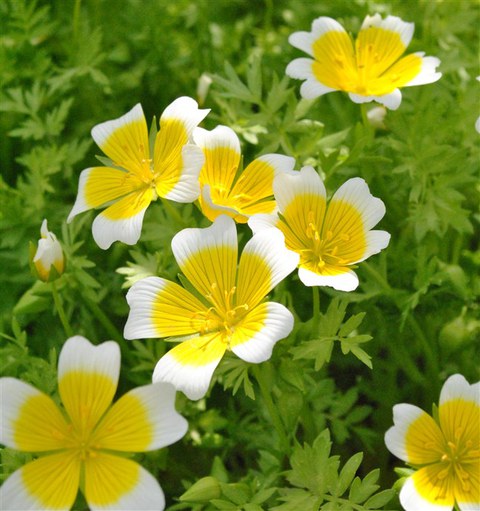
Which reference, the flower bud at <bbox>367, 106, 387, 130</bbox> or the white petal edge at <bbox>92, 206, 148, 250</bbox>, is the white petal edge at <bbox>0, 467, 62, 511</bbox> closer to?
the white petal edge at <bbox>92, 206, 148, 250</bbox>

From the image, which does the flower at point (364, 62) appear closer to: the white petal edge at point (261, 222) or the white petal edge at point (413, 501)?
the white petal edge at point (261, 222)

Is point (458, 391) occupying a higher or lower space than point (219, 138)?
lower

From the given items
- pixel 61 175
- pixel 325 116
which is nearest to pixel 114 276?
pixel 61 175

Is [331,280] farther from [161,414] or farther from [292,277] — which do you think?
[292,277]

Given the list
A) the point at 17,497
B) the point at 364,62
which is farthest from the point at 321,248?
the point at 17,497

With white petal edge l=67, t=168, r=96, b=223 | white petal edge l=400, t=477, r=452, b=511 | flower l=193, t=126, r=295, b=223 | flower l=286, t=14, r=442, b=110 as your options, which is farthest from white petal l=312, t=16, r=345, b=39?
white petal edge l=400, t=477, r=452, b=511

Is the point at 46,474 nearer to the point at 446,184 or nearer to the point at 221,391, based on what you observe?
the point at 221,391
